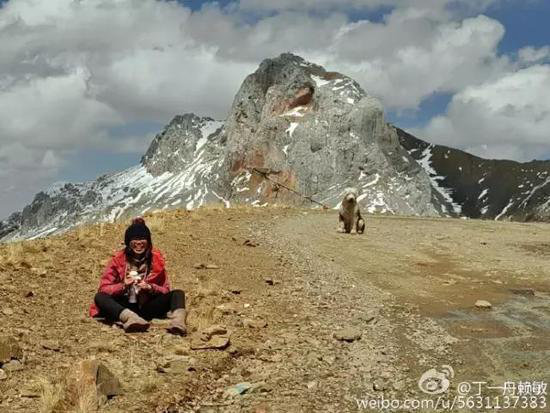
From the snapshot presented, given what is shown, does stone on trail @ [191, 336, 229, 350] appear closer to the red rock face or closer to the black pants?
the black pants

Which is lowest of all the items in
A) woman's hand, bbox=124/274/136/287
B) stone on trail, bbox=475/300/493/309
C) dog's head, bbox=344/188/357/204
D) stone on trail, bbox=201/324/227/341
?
stone on trail, bbox=201/324/227/341

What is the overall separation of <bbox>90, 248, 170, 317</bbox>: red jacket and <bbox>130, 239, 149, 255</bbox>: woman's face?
0.26 metres

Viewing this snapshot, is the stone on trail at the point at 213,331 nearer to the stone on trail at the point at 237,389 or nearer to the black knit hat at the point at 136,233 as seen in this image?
the stone on trail at the point at 237,389

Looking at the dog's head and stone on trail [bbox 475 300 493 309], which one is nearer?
stone on trail [bbox 475 300 493 309]

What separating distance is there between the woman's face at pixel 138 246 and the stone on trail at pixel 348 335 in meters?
3.43

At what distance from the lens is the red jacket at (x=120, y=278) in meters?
9.97

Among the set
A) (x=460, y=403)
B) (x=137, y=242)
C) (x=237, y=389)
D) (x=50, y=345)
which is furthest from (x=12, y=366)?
(x=460, y=403)

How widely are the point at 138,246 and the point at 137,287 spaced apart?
2.23ft

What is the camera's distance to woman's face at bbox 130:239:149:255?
33.5ft

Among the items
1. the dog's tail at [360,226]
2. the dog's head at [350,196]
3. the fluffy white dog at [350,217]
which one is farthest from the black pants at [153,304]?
the dog's head at [350,196]

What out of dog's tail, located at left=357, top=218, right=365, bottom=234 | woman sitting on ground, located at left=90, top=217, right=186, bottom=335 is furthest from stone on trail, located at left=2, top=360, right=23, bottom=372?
dog's tail, located at left=357, top=218, right=365, bottom=234

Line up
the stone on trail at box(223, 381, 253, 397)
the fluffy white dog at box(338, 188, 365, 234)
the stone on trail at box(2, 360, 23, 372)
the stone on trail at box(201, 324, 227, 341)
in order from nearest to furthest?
1. the stone on trail at box(223, 381, 253, 397)
2. the stone on trail at box(2, 360, 23, 372)
3. the stone on trail at box(201, 324, 227, 341)
4. the fluffy white dog at box(338, 188, 365, 234)

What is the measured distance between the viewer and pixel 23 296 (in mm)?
10359

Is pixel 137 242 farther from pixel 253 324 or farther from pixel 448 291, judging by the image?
pixel 448 291
